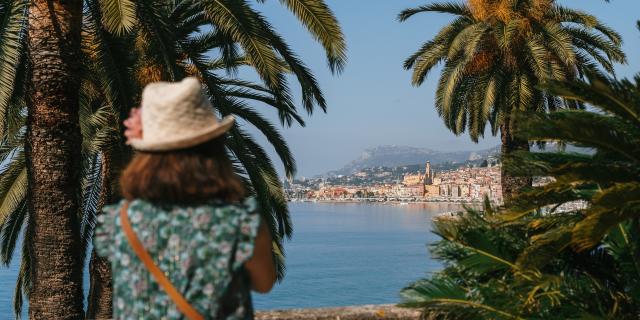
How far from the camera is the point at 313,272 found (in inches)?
2120

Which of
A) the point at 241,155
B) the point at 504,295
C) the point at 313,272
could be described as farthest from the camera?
the point at 313,272

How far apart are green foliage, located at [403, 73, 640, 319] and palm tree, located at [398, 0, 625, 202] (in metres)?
11.5

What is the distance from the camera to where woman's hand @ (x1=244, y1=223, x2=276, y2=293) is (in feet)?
7.59

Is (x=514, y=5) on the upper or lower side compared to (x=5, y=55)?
upper

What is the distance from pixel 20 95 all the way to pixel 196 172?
381 inches

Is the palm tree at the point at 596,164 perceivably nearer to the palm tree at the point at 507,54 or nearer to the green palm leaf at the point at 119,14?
the green palm leaf at the point at 119,14

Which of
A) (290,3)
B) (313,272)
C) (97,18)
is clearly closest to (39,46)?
(97,18)

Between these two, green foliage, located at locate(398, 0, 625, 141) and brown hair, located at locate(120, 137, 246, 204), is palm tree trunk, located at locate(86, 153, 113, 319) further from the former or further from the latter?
brown hair, located at locate(120, 137, 246, 204)

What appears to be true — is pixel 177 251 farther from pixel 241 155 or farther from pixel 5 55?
pixel 241 155

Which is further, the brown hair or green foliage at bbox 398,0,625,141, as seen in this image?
green foliage at bbox 398,0,625,141

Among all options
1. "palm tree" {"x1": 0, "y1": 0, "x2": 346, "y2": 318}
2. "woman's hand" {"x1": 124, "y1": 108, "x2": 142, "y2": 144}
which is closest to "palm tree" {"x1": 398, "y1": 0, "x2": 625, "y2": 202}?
"palm tree" {"x1": 0, "y1": 0, "x2": 346, "y2": 318}

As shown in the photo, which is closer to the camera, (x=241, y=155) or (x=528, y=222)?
(x=528, y=222)

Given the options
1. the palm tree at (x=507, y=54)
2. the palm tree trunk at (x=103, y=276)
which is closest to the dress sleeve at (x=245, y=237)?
the palm tree trunk at (x=103, y=276)

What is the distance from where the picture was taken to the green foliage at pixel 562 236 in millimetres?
5277
